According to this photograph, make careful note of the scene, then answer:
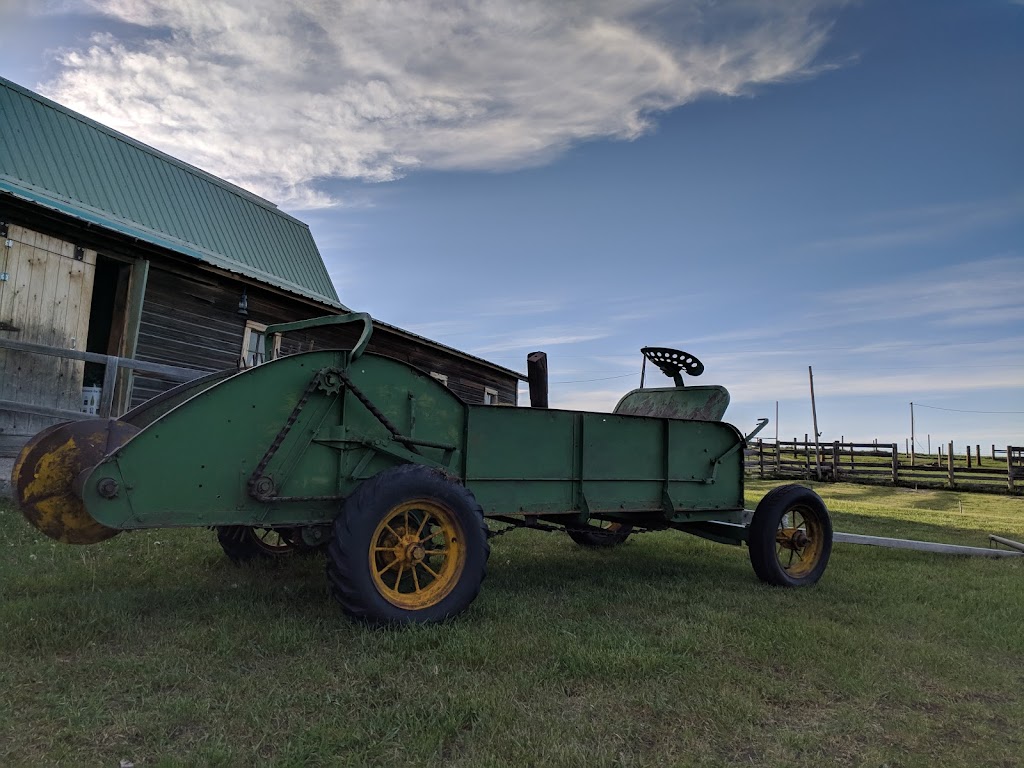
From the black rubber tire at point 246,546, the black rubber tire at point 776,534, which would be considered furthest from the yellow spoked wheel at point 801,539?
the black rubber tire at point 246,546

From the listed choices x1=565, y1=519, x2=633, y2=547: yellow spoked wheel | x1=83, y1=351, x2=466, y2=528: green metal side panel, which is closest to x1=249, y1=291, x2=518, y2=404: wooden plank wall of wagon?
x1=565, y1=519, x2=633, y2=547: yellow spoked wheel

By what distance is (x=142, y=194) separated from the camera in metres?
14.3

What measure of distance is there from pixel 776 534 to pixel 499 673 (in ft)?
11.9

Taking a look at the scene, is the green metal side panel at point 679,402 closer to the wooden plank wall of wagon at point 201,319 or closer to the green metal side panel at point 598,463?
the green metal side panel at point 598,463

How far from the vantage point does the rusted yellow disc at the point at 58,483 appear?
382cm

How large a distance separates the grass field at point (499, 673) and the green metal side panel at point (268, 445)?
737mm

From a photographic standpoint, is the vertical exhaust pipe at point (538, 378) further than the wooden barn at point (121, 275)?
No

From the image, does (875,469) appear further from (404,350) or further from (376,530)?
(376,530)

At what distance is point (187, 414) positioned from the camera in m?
3.68

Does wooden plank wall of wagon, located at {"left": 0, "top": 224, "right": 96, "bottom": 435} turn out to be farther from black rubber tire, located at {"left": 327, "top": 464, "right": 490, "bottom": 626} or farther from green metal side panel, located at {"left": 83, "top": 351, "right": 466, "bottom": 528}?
black rubber tire, located at {"left": 327, "top": 464, "right": 490, "bottom": 626}

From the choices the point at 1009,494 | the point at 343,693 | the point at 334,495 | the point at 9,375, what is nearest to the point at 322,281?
the point at 9,375

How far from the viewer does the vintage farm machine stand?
3.69 meters

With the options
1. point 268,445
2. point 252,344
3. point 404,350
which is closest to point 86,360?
point 252,344

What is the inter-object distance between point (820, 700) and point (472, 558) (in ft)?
6.72
